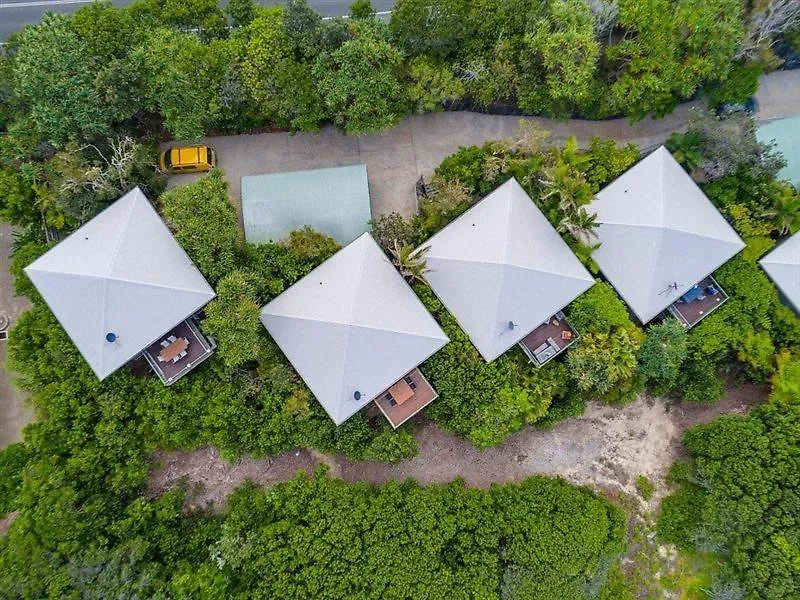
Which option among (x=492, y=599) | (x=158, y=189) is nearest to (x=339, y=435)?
(x=492, y=599)

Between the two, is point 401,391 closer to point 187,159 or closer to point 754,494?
point 187,159

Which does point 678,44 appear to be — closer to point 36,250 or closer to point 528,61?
point 528,61

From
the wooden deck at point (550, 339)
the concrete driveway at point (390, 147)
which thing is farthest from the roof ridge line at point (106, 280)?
the wooden deck at point (550, 339)

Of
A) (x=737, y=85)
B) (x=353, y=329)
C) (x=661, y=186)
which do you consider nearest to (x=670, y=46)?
(x=737, y=85)

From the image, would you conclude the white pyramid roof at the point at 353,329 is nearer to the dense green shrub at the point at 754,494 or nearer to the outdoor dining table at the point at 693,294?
the outdoor dining table at the point at 693,294

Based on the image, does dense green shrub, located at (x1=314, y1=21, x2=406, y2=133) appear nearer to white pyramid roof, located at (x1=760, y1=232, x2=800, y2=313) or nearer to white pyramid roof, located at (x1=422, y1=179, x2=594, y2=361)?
white pyramid roof, located at (x1=422, y1=179, x2=594, y2=361)

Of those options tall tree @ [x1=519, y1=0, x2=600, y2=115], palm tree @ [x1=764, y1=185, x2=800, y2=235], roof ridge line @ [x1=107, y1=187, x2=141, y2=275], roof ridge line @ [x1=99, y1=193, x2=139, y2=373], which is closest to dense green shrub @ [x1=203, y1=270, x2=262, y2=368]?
roof ridge line @ [x1=99, y1=193, x2=139, y2=373]
